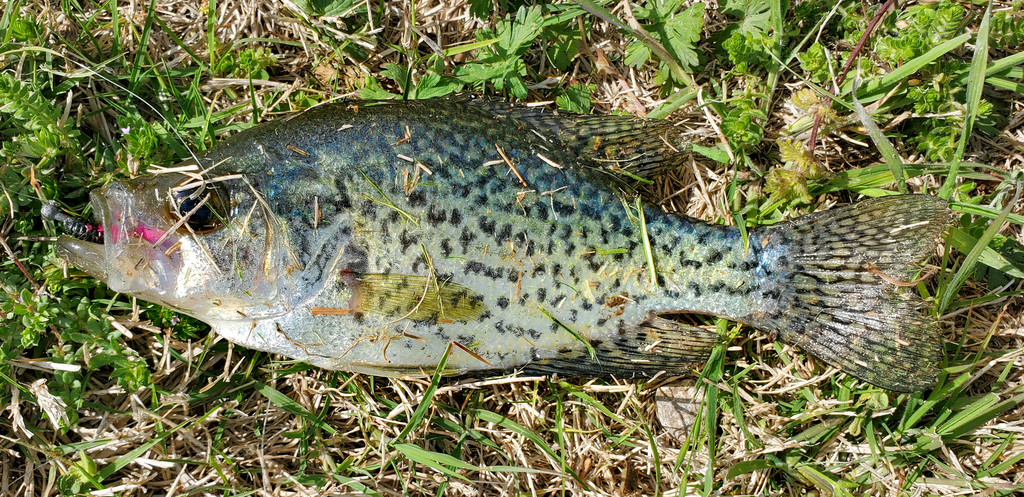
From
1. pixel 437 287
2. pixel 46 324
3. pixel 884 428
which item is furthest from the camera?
pixel 884 428

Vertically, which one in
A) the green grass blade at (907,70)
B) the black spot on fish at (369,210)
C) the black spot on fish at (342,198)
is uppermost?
the green grass blade at (907,70)

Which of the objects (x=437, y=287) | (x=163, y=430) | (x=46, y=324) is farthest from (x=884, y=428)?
(x=46, y=324)

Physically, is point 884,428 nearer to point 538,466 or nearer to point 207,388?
point 538,466

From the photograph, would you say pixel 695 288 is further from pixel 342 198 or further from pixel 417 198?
pixel 342 198

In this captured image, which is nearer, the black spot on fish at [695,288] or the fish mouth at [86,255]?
the fish mouth at [86,255]

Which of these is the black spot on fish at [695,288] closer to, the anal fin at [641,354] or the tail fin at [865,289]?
the anal fin at [641,354]

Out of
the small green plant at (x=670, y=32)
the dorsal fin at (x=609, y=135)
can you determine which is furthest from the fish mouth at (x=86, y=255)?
the small green plant at (x=670, y=32)

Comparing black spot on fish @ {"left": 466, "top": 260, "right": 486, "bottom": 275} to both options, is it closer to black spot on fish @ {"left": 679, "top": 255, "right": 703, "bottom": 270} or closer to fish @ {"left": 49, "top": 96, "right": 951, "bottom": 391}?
fish @ {"left": 49, "top": 96, "right": 951, "bottom": 391}

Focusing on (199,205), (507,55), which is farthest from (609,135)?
(199,205)
